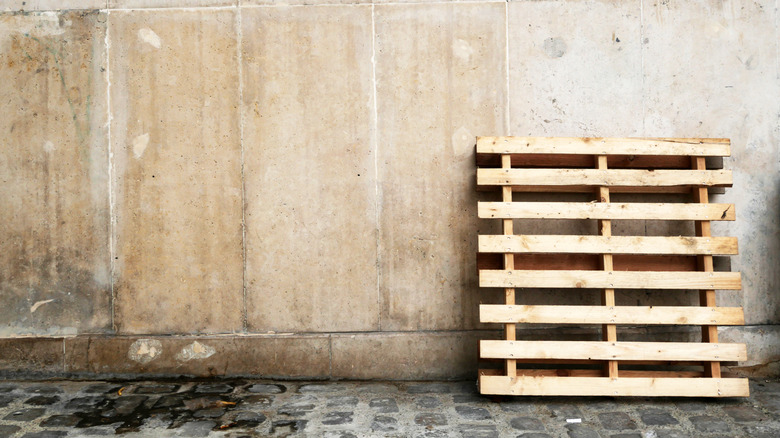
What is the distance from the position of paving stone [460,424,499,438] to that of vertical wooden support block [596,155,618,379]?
41.4 inches

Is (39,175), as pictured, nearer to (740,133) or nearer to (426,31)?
(426,31)

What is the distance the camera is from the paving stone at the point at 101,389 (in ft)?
12.9

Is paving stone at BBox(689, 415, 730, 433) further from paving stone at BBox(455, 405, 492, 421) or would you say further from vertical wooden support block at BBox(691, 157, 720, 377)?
paving stone at BBox(455, 405, 492, 421)

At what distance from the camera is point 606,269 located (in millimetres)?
3773

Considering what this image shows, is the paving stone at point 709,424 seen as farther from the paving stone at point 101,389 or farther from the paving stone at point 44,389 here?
the paving stone at point 44,389

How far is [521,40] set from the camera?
423 cm

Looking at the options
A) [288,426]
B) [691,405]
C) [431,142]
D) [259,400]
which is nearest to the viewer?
[288,426]

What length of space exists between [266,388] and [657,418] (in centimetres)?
283

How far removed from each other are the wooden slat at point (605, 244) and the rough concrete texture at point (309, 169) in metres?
1.09

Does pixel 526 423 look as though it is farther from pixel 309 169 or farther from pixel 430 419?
pixel 309 169

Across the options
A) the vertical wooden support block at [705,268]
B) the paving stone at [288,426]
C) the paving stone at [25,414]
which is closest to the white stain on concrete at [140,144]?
the paving stone at [25,414]

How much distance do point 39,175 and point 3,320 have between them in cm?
126

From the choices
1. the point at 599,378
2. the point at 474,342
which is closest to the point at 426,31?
the point at 474,342

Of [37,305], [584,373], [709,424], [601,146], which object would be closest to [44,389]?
[37,305]
